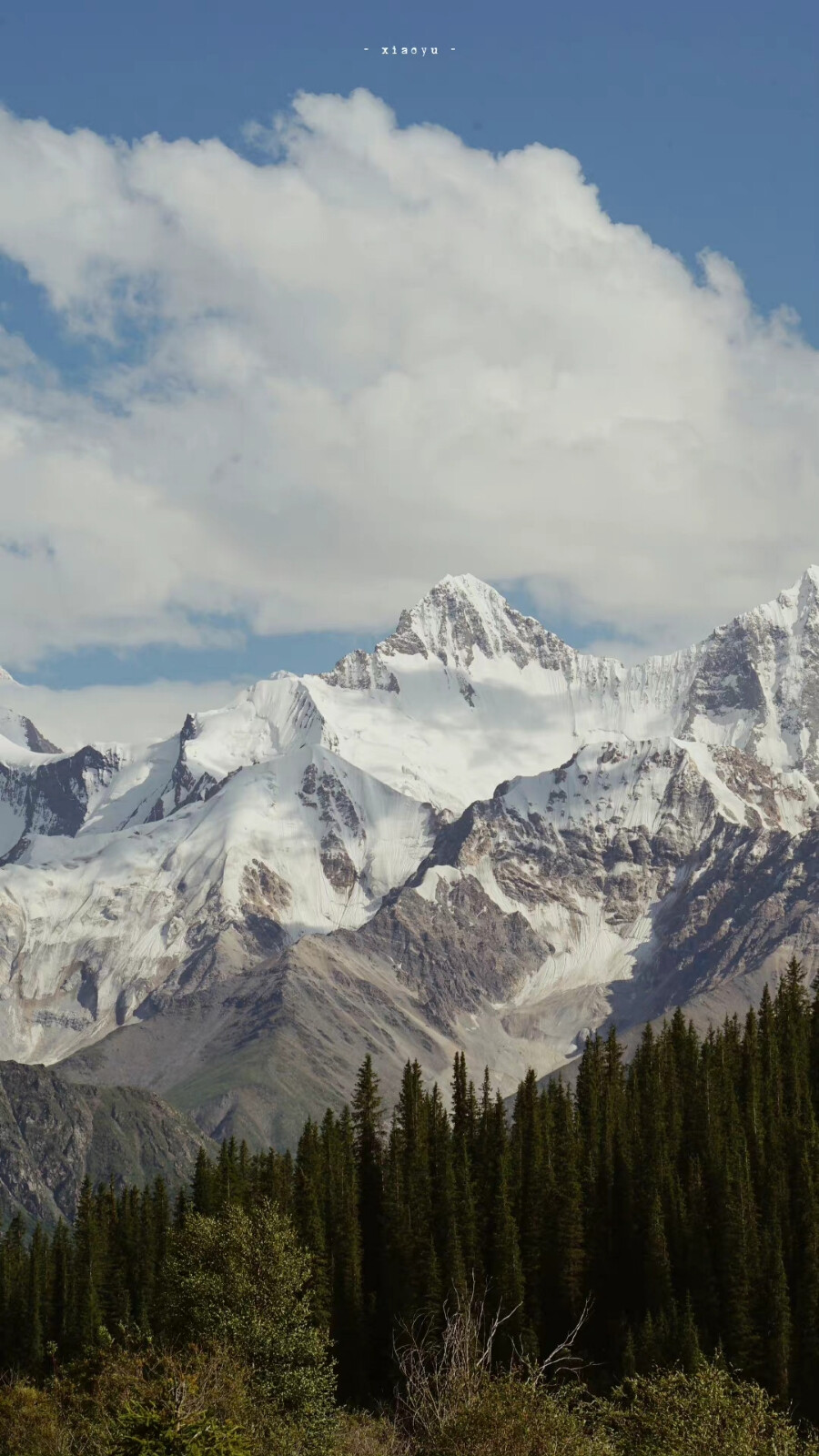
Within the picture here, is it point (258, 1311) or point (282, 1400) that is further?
point (258, 1311)

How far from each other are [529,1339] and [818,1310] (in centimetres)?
2769

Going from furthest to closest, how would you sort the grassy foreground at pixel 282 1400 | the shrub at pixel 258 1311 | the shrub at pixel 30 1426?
the shrub at pixel 258 1311 < the shrub at pixel 30 1426 < the grassy foreground at pixel 282 1400

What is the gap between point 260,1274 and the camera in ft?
411

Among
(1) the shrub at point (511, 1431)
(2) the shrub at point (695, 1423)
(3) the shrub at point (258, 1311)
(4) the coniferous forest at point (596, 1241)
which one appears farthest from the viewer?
(4) the coniferous forest at point (596, 1241)

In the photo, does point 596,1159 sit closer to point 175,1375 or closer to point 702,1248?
point 702,1248

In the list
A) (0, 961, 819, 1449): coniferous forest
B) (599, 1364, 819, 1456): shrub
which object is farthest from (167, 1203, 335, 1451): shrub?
(0, 961, 819, 1449): coniferous forest

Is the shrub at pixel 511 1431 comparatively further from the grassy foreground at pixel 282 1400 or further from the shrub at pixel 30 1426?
the shrub at pixel 30 1426

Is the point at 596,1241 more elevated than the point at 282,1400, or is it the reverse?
the point at 596,1241

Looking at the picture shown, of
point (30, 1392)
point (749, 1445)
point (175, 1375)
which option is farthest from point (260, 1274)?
point (749, 1445)

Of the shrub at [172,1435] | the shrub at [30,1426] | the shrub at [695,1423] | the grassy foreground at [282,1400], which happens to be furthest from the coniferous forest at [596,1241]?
the shrub at [172,1435]

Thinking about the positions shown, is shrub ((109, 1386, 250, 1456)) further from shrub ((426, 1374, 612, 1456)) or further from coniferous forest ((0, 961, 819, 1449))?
coniferous forest ((0, 961, 819, 1449))

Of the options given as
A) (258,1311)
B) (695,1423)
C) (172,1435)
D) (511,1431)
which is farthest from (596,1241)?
(172,1435)

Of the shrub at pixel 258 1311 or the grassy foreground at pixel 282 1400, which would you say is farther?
the shrub at pixel 258 1311

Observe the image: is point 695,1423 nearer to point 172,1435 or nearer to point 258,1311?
point 172,1435
